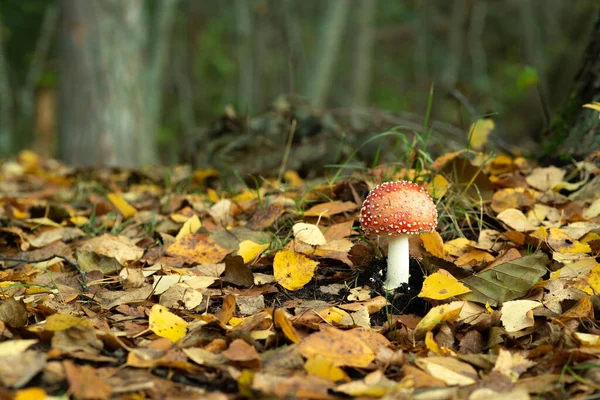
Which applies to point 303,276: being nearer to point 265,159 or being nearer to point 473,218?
point 473,218

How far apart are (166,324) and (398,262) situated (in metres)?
0.89

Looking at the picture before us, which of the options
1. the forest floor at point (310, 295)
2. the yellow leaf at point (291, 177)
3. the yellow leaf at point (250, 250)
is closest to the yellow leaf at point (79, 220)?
the forest floor at point (310, 295)

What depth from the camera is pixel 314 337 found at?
5.76 ft

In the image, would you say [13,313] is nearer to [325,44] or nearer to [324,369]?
[324,369]

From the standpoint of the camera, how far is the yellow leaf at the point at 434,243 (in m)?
2.40

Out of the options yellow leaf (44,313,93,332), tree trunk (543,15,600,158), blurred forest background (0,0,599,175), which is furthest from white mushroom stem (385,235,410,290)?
tree trunk (543,15,600,158)

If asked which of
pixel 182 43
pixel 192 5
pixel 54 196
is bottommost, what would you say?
pixel 54 196

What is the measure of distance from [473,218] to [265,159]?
5.98 feet

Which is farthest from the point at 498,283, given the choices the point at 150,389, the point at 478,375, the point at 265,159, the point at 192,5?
the point at 192,5

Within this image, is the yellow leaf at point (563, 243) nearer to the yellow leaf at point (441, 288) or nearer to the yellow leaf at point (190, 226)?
the yellow leaf at point (441, 288)

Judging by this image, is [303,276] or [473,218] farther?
[473,218]

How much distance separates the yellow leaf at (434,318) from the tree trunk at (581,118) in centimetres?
159

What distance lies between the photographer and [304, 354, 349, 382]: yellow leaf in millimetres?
1638

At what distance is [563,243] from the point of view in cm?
240
